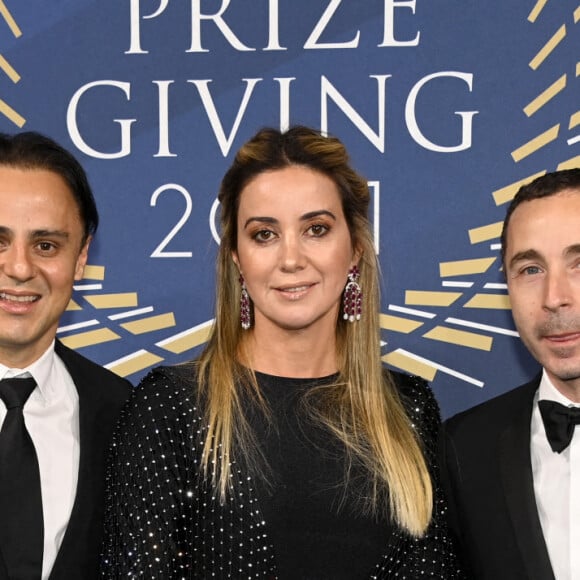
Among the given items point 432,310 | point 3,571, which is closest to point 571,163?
point 432,310

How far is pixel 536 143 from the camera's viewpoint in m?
3.16

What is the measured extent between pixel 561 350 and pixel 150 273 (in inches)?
56.7

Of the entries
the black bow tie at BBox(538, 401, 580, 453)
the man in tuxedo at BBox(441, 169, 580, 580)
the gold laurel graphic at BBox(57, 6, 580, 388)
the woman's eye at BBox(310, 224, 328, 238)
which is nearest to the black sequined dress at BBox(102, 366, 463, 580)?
the man in tuxedo at BBox(441, 169, 580, 580)

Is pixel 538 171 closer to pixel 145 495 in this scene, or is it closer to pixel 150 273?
pixel 150 273

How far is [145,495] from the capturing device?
2.19m

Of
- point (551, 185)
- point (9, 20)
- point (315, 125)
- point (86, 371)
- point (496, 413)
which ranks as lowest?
point (496, 413)

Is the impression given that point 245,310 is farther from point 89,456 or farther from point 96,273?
point 96,273

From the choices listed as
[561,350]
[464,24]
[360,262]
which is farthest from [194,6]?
[561,350]

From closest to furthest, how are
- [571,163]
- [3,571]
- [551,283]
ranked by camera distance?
[3,571]
[551,283]
[571,163]

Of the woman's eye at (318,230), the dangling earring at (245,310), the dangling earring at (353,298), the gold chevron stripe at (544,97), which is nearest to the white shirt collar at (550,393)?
the dangling earring at (353,298)

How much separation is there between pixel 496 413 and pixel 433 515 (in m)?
0.30

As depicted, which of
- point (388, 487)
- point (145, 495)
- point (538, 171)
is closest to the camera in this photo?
point (145, 495)

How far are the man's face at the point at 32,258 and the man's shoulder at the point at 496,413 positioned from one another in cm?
103

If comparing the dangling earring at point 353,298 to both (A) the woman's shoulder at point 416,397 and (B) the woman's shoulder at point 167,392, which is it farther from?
(B) the woman's shoulder at point 167,392
